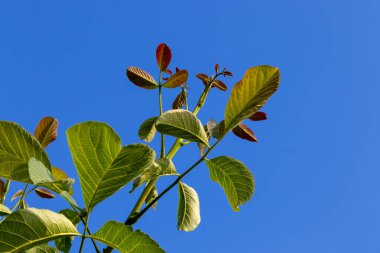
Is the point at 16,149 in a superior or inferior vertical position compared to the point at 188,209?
inferior

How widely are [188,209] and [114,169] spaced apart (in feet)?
1.43

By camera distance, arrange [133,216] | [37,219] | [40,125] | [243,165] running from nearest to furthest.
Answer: [37,219], [133,216], [243,165], [40,125]

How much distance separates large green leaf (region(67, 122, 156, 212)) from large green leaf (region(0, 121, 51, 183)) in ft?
0.37

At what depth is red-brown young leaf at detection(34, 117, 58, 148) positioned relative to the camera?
1.44 metres

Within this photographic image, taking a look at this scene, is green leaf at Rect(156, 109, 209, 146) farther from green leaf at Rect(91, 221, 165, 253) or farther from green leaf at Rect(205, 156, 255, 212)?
green leaf at Rect(91, 221, 165, 253)

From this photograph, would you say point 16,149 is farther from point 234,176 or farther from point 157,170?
point 234,176

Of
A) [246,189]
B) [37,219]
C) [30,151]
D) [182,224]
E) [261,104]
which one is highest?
[261,104]

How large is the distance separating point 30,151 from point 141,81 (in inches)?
21.2

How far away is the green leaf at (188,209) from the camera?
1.30m

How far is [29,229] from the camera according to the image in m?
0.90

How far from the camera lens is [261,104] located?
114 centimetres

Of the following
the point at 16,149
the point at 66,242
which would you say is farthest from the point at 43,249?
the point at 16,149

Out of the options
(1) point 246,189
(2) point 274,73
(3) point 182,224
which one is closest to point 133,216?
(3) point 182,224

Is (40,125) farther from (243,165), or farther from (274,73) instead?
(274,73)
